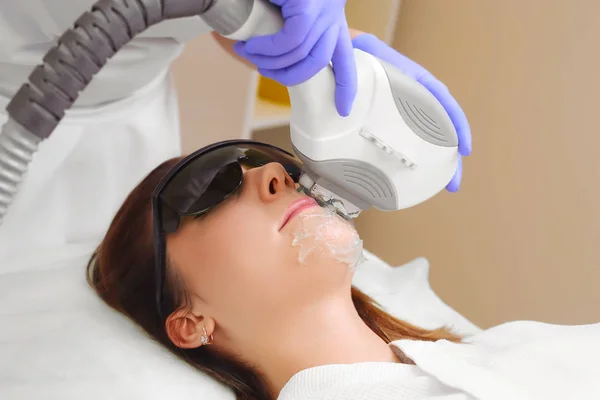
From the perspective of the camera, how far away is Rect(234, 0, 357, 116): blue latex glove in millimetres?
603

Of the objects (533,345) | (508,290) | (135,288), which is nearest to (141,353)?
(135,288)

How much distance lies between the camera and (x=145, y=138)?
3.65 ft

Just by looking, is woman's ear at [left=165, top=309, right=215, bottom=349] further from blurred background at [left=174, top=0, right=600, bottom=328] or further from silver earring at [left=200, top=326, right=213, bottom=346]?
blurred background at [left=174, top=0, right=600, bottom=328]

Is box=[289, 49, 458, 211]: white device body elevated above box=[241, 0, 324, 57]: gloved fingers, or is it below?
below

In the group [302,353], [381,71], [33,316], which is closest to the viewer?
[381,71]

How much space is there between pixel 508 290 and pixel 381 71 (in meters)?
1.17

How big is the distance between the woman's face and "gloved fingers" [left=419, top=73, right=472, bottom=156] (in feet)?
0.73

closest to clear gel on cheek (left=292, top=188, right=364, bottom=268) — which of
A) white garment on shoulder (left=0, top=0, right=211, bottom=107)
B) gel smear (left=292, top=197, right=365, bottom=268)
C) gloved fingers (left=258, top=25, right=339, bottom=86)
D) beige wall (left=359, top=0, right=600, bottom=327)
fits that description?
gel smear (left=292, top=197, right=365, bottom=268)

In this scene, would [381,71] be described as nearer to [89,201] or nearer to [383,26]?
[89,201]

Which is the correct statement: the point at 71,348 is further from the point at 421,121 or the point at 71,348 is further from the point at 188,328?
the point at 421,121

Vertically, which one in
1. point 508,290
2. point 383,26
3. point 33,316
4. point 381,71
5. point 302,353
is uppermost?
point 381,71

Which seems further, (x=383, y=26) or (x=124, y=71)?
(x=383, y=26)

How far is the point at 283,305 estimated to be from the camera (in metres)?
0.87

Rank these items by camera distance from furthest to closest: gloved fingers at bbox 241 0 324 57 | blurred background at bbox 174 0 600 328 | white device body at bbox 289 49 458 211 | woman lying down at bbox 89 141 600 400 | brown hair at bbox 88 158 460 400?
blurred background at bbox 174 0 600 328 → brown hair at bbox 88 158 460 400 → woman lying down at bbox 89 141 600 400 → white device body at bbox 289 49 458 211 → gloved fingers at bbox 241 0 324 57
